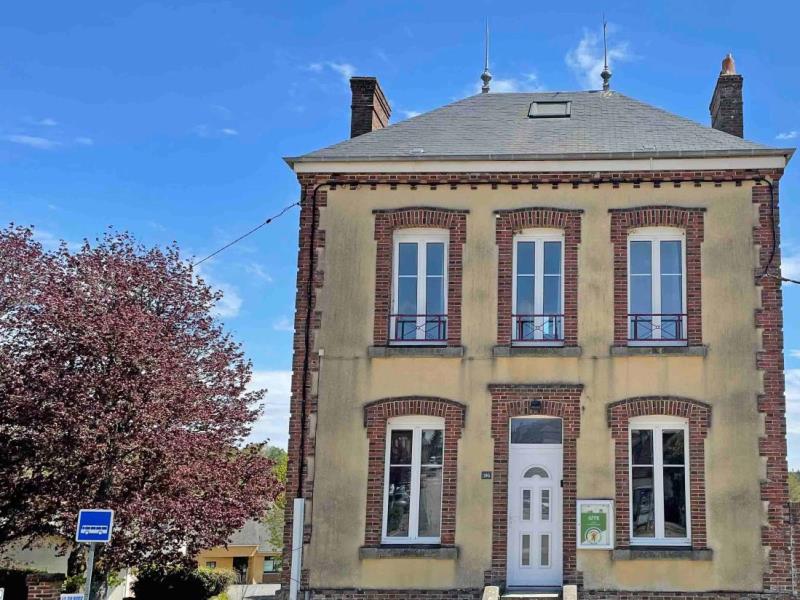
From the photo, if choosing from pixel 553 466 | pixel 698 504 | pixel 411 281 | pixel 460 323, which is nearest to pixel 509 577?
pixel 553 466

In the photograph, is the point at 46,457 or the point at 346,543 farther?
the point at 46,457

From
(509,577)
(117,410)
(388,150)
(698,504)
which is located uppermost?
(388,150)

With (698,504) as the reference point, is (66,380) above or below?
above

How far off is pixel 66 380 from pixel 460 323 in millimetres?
7404

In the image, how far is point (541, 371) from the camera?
570 inches

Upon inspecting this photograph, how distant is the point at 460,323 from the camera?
583 inches

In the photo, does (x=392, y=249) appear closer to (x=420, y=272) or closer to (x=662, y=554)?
(x=420, y=272)

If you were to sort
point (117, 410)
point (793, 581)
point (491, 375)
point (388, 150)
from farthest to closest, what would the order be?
→ point (117, 410)
point (388, 150)
point (491, 375)
point (793, 581)

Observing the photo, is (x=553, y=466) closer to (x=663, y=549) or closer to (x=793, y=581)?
(x=663, y=549)

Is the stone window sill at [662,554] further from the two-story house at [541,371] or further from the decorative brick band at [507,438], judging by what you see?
the decorative brick band at [507,438]

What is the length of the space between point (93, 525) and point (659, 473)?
8.46 m

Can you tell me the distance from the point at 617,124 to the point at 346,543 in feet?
28.8

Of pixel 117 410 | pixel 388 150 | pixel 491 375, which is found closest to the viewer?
pixel 491 375

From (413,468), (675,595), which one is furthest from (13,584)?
(675,595)
